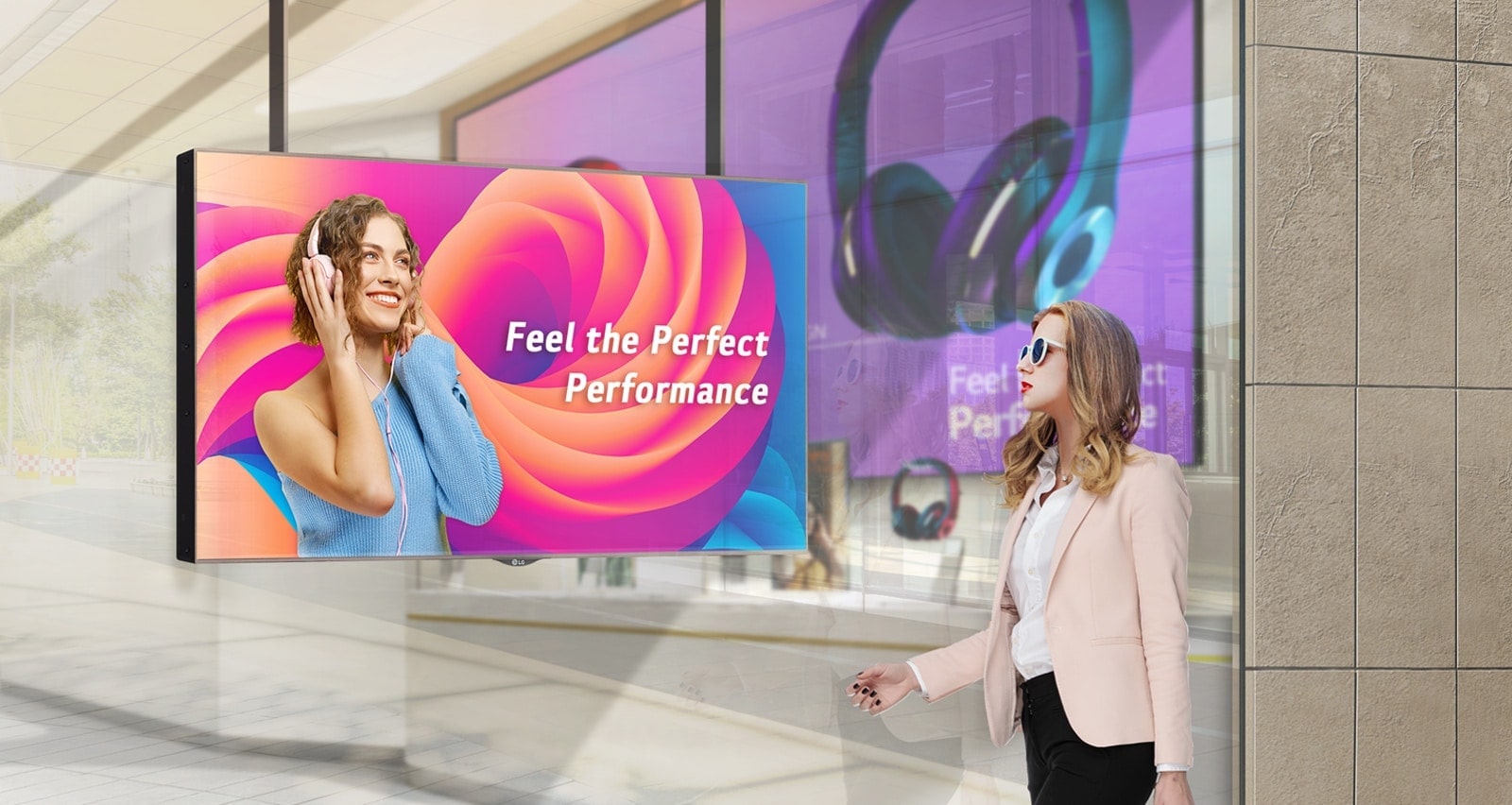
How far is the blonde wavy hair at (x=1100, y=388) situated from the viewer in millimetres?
3008

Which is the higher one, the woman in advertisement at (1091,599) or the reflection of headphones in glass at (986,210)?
the reflection of headphones in glass at (986,210)

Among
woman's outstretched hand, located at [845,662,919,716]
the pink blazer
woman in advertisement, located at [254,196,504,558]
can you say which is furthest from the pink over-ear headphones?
the pink blazer

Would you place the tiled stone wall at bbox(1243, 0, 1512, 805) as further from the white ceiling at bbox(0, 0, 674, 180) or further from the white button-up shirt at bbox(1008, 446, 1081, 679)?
the white ceiling at bbox(0, 0, 674, 180)

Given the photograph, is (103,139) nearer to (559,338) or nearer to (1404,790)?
(559,338)

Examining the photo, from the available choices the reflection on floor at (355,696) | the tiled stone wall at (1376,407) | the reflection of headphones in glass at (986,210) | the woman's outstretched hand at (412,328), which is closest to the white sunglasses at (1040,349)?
the reflection of headphones in glass at (986,210)

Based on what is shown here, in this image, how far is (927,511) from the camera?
4.61 meters

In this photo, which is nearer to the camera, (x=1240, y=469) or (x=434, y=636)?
(x=434, y=636)

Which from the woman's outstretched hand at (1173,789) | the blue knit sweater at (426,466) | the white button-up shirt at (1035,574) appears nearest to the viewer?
the woman's outstretched hand at (1173,789)

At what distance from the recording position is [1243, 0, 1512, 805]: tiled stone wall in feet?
15.4

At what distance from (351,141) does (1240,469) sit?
3.23 meters

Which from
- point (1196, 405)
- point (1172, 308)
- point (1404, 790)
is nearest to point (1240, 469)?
point (1196, 405)

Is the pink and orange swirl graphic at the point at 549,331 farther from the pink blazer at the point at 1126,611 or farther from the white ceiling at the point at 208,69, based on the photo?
the pink blazer at the point at 1126,611

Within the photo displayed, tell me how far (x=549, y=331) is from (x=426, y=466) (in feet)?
1.91

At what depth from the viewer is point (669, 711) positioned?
4.40m
